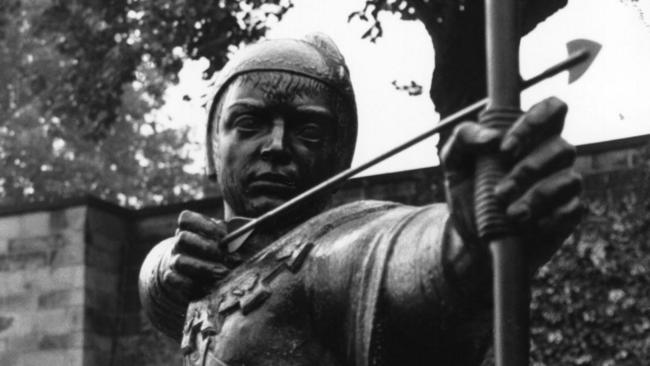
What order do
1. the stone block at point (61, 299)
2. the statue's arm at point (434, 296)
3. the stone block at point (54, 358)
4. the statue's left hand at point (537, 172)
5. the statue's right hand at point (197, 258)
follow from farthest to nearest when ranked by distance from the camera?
the stone block at point (61, 299), the stone block at point (54, 358), the statue's right hand at point (197, 258), the statue's arm at point (434, 296), the statue's left hand at point (537, 172)

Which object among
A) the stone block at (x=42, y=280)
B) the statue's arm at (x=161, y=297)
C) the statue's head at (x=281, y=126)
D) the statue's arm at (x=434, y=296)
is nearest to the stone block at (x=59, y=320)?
the stone block at (x=42, y=280)

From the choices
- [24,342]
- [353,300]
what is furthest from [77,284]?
[353,300]

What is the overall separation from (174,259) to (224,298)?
232mm

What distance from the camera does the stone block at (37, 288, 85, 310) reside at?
14297 millimetres

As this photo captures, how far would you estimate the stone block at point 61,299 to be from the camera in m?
14.3

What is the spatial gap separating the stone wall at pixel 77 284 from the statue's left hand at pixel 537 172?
11.0 meters

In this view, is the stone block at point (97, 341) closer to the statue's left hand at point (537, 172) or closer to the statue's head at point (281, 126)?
the statue's head at point (281, 126)

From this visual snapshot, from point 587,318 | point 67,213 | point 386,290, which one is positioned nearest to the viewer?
point 386,290

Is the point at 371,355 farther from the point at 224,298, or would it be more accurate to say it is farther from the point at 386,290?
the point at 224,298

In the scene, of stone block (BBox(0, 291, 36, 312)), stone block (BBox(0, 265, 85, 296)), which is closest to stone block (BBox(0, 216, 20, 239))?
stone block (BBox(0, 265, 85, 296))

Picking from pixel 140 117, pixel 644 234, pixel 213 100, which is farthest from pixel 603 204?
pixel 140 117

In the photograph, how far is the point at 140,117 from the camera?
84.9ft

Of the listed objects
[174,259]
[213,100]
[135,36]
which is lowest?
[174,259]

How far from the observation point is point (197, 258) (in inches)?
170
